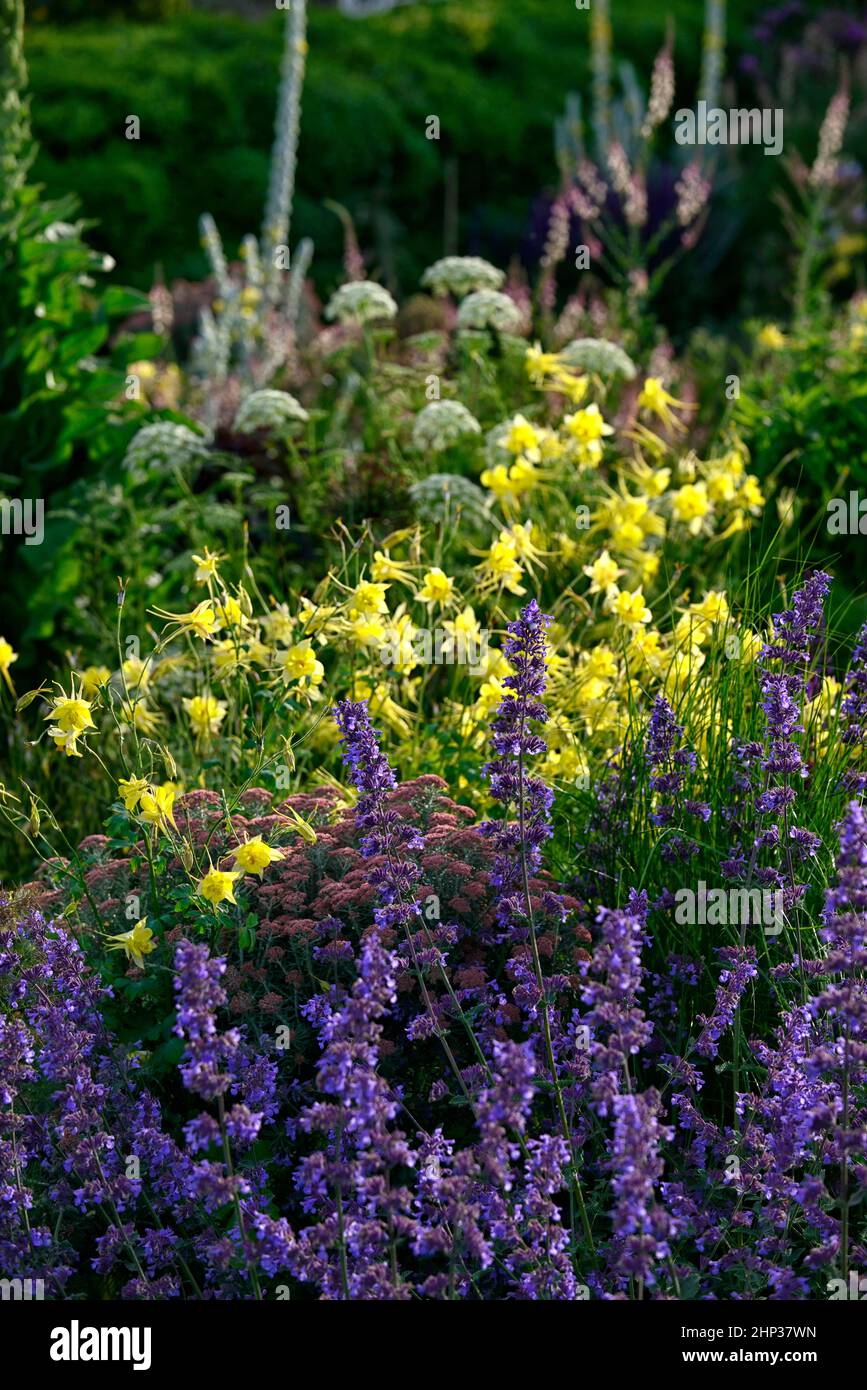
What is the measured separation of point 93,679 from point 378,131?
26.5 feet

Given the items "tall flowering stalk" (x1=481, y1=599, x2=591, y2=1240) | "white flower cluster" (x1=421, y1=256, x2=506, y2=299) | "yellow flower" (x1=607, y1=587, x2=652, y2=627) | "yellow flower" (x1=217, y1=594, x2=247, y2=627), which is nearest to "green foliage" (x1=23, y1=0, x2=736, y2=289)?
"white flower cluster" (x1=421, y1=256, x2=506, y2=299)

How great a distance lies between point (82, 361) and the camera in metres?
5.56

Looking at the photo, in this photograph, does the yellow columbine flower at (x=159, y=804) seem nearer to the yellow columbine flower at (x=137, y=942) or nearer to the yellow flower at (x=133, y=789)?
the yellow flower at (x=133, y=789)

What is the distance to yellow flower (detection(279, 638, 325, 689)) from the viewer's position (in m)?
3.29

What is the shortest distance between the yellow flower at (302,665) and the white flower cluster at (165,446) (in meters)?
1.59

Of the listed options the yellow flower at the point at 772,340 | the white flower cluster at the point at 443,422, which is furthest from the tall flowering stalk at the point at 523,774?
the yellow flower at the point at 772,340

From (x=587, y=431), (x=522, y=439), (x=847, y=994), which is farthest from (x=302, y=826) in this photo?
(x=587, y=431)

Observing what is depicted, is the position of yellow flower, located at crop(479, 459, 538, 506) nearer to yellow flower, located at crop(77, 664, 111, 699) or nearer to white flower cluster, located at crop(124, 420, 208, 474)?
white flower cluster, located at crop(124, 420, 208, 474)

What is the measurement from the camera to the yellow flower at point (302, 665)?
3.29 metres

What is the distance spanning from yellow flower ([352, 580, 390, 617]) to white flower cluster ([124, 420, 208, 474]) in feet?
4.75

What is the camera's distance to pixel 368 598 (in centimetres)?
Result: 346

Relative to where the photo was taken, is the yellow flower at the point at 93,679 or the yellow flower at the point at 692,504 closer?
the yellow flower at the point at 93,679

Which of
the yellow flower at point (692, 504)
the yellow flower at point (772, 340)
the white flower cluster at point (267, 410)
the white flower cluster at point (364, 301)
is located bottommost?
the yellow flower at point (692, 504)

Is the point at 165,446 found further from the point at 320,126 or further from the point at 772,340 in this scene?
the point at 320,126
